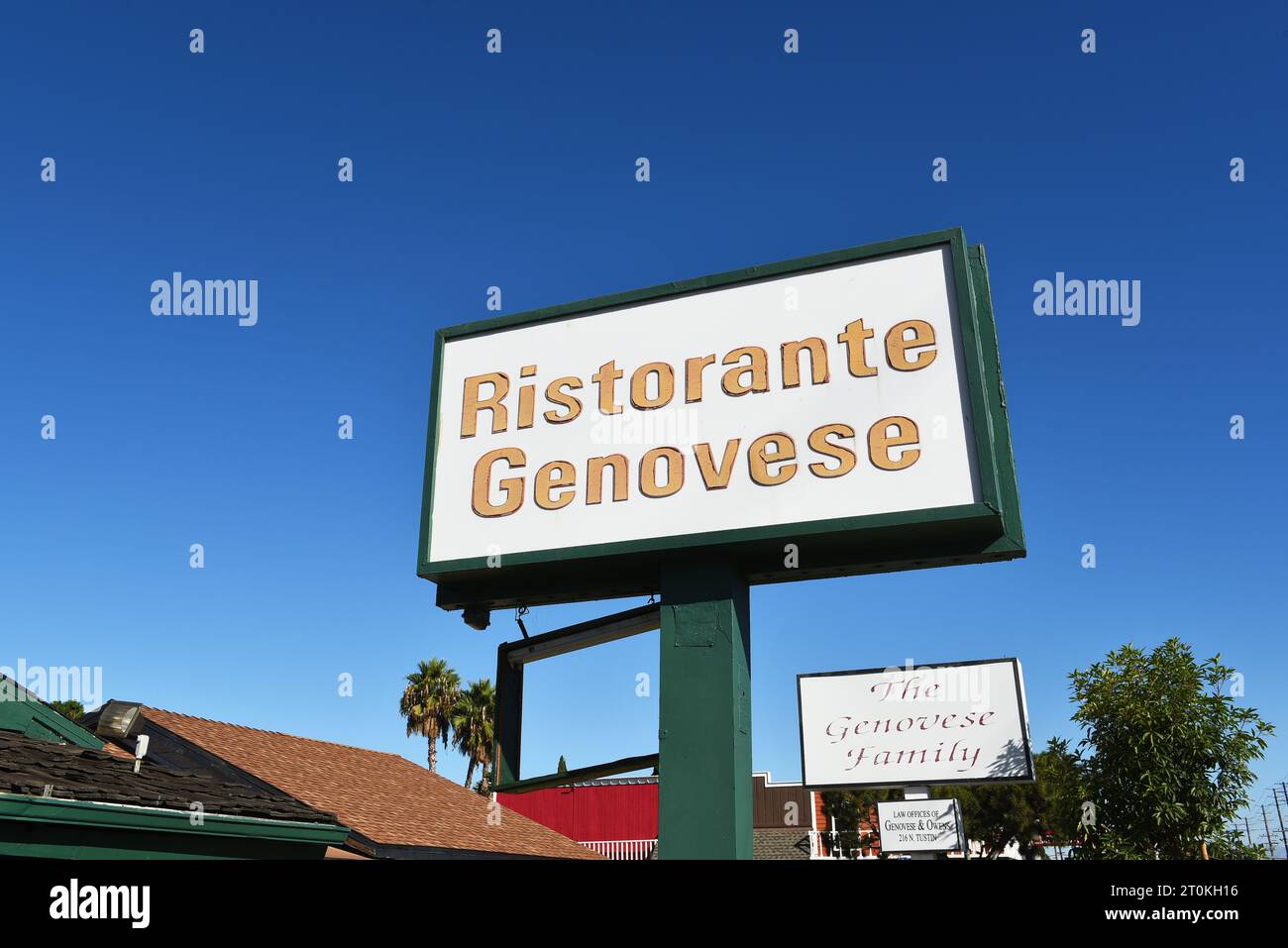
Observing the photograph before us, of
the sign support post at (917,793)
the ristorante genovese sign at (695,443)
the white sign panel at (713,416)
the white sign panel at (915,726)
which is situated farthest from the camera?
the sign support post at (917,793)

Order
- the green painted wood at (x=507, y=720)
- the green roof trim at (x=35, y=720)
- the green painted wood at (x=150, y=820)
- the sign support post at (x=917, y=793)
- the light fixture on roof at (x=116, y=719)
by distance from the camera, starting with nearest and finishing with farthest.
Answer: the green painted wood at (x=150, y=820) → the green painted wood at (x=507, y=720) → the green roof trim at (x=35, y=720) → the light fixture on roof at (x=116, y=719) → the sign support post at (x=917, y=793)

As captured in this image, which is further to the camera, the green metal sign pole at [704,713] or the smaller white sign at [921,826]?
the smaller white sign at [921,826]

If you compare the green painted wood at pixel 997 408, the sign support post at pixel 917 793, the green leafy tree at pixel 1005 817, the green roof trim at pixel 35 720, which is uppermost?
the green painted wood at pixel 997 408

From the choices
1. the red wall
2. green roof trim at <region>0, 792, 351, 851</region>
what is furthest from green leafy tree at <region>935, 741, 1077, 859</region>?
green roof trim at <region>0, 792, 351, 851</region>

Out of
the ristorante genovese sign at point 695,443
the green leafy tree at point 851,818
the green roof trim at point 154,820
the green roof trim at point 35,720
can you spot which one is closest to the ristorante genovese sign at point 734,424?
the ristorante genovese sign at point 695,443

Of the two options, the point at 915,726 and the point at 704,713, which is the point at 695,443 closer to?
the point at 704,713

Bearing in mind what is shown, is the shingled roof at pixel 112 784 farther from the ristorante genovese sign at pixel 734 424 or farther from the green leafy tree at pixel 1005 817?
the green leafy tree at pixel 1005 817

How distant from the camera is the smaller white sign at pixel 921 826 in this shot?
74.5 feet

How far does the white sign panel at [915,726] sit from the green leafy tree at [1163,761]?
357cm

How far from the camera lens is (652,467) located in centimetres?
718
